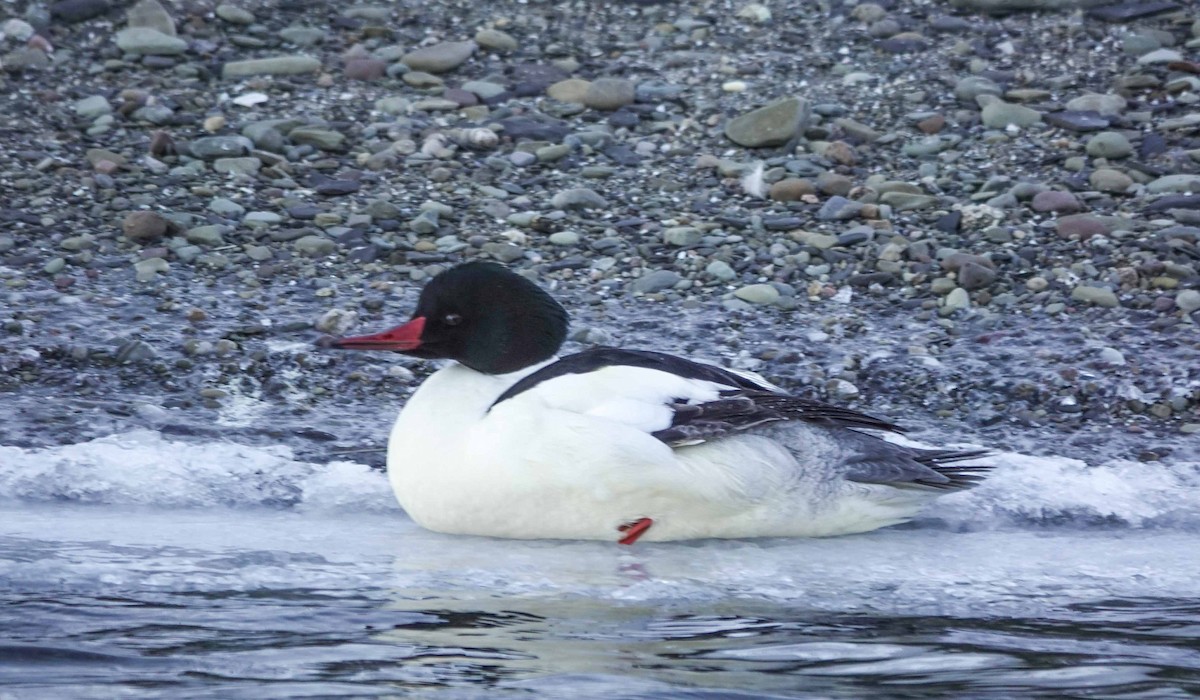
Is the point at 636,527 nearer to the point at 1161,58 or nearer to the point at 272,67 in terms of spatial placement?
the point at 272,67

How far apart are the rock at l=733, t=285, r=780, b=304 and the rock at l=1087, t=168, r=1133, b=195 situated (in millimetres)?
1594

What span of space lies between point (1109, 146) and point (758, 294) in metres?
1.91

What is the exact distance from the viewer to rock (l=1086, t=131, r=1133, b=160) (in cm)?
697

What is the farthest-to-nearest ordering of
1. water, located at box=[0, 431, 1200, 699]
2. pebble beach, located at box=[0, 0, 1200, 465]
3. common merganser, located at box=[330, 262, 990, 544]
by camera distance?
pebble beach, located at box=[0, 0, 1200, 465], common merganser, located at box=[330, 262, 990, 544], water, located at box=[0, 431, 1200, 699]

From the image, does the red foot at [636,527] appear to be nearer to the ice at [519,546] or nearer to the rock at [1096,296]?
the ice at [519,546]

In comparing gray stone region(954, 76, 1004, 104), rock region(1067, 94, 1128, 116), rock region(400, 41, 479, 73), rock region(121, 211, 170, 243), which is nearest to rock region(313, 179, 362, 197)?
rock region(121, 211, 170, 243)

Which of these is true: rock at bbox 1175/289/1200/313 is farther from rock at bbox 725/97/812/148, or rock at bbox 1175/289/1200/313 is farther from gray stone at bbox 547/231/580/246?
gray stone at bbox 547/231/580/246

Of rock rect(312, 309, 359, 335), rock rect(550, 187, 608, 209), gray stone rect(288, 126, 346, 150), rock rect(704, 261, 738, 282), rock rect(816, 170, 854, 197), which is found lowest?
rock rect(312, 309, 359, 335)

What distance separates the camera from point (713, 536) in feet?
14.1

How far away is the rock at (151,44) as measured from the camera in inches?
313

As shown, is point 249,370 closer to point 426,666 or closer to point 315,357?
point 315,357

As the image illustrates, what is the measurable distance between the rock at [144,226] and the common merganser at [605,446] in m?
2.48

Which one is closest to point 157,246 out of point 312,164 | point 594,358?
point 312,164

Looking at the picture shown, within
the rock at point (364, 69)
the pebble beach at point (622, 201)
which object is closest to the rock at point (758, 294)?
the pebble beach at point (622, 201)
